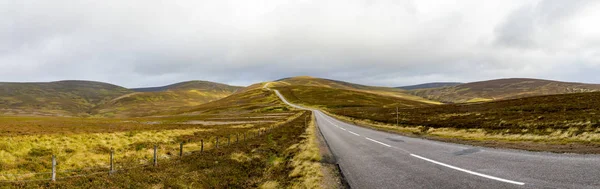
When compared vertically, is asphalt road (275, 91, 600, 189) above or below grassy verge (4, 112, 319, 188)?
above

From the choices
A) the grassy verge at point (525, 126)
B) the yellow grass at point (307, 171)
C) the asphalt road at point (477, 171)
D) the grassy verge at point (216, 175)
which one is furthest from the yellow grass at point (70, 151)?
the grassy verge at point (525, 126)

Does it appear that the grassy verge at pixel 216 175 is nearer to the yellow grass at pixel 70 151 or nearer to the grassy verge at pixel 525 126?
the yellow grass at pixel 70 151

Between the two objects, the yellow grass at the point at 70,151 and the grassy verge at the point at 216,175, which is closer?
the grassy verge at the point at 216,175

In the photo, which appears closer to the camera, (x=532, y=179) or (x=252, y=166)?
(x=532, y=179)

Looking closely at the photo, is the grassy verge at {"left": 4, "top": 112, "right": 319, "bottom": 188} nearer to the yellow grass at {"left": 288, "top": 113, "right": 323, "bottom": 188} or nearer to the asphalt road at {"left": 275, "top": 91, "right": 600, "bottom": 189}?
the yellow grass at {"left": 288, "top": 113, "right": 323, "bottom": 188}

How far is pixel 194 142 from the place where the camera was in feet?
102

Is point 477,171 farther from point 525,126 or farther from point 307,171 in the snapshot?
point 525,126

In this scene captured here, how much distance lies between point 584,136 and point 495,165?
449 inches

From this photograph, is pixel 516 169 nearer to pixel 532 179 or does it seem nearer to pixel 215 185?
pixel 532 179

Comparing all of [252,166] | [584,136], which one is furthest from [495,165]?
[252,166]

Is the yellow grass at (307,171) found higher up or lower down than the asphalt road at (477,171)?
lower down

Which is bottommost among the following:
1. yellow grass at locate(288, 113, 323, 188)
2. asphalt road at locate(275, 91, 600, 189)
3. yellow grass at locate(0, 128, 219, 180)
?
yellow grass at locate(0, 128, 219, 180)

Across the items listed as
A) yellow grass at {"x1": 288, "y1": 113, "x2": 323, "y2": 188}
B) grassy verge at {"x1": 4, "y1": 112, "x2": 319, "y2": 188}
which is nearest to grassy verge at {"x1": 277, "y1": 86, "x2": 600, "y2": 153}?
yellow grass at {"x1": 288, "y1": 113, "x2": 323, "y2": 188}

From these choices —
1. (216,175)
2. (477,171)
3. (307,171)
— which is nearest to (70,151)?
(216,175)
